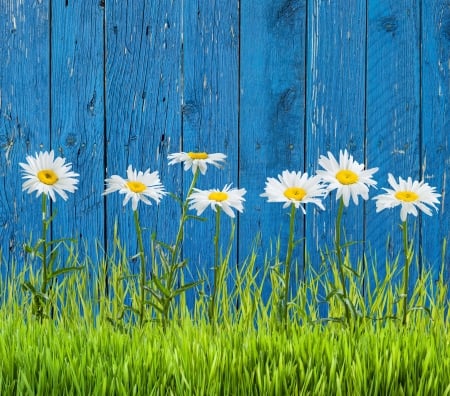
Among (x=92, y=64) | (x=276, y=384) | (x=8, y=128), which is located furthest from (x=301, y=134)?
(x=276, y=384)

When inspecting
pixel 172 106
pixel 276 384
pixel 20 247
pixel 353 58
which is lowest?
pixel 276 384

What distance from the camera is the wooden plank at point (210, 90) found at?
2.84 metres

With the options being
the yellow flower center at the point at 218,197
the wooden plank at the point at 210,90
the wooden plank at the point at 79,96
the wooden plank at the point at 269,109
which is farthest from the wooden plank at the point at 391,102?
the wooden plank at the point at 79,96

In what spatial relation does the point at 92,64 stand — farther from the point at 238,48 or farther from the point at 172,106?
the point at 238,48

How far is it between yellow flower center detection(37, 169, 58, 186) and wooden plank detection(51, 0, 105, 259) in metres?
0.58

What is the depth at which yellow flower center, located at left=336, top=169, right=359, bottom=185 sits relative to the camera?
2119mm

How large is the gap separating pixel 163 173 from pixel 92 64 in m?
0.45

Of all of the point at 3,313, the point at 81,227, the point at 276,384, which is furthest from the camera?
the point at 81,227

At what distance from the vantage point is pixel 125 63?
2.86 metres

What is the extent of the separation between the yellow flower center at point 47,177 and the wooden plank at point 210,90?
68cm

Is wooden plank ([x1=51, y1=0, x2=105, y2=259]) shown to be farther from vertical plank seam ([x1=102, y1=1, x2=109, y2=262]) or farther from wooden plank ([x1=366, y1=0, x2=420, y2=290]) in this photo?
wooden plank ([x1=366, y1=0, x2=420, y2=290])

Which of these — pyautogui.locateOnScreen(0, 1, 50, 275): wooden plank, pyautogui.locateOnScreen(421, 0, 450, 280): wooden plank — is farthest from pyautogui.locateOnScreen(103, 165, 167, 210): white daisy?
pyautogui.locateOnScreen(421, 0, 450, 280): wooden plank

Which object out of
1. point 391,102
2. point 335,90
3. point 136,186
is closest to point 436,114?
point 391,102

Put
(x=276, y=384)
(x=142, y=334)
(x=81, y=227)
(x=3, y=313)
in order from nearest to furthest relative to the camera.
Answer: (x=276, y=384) → (x=142, y=334) → (x=3, y=313) → (x=81, y=227)
